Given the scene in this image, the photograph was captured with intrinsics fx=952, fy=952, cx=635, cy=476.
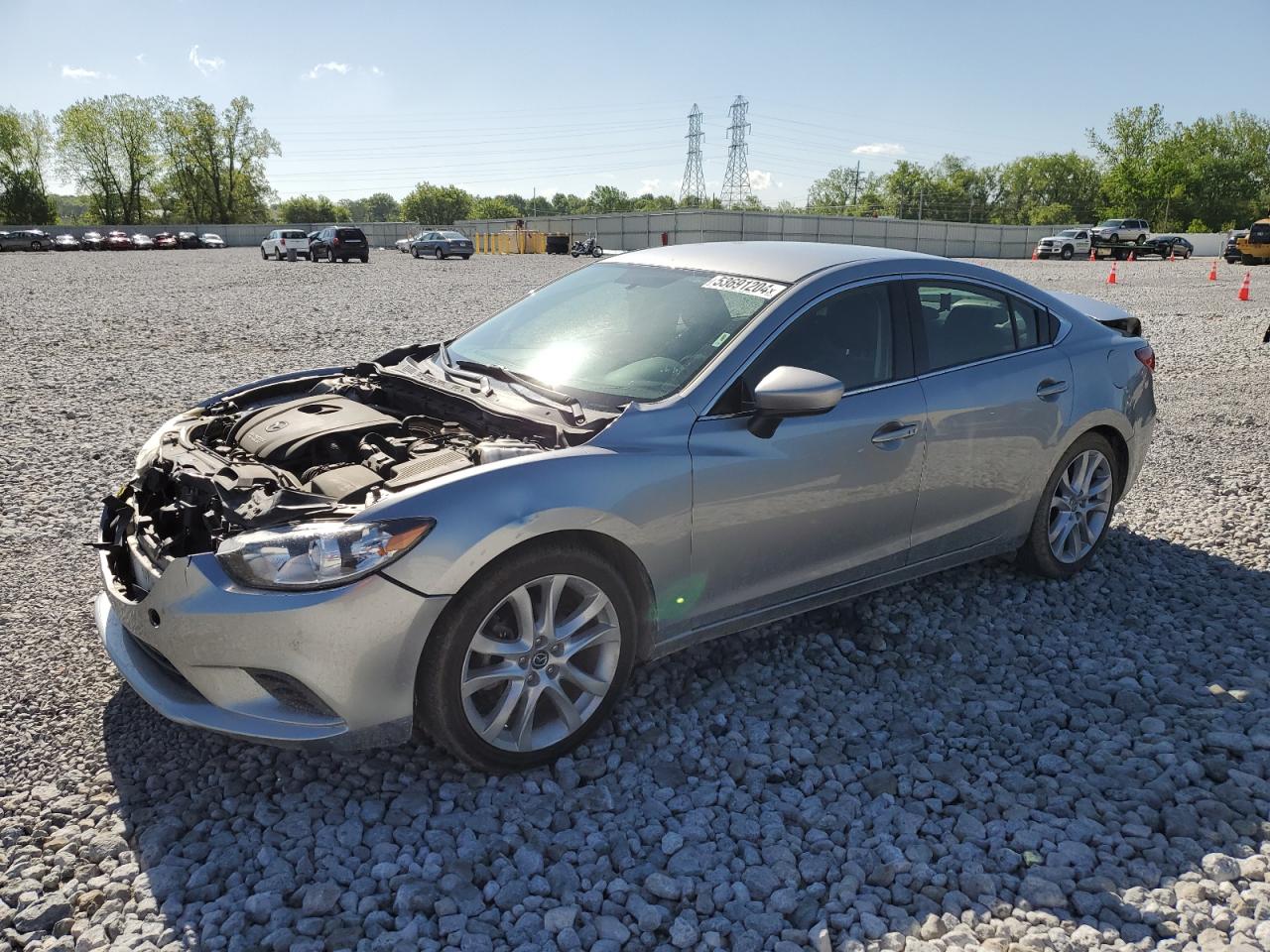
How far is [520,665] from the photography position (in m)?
3.06

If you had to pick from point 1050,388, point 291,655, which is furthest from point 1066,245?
point 291,655

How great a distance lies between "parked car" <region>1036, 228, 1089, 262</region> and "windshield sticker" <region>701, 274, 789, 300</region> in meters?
51.7

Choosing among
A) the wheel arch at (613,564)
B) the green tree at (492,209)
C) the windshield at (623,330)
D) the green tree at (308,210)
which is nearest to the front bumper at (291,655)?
the wheel arch at (613,564)

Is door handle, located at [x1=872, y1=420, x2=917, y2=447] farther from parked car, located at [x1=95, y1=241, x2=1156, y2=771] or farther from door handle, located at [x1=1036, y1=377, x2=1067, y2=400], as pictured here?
door handle, located at [x1=1036, y1=377, x2=1067, y2=400]

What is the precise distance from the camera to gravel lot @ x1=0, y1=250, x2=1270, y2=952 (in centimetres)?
257

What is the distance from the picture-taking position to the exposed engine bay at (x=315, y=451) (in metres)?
3.04

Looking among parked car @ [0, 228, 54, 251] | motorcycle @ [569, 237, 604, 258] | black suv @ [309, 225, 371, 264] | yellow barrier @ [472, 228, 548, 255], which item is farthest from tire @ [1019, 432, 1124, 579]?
parked car @ [0, 228, 54, 251]

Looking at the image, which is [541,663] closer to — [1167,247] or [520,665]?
[520,665]

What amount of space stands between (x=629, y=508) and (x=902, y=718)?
1393 millimetres

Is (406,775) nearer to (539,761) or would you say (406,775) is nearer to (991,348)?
(539,761)

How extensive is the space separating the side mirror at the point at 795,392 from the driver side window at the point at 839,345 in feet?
0.52

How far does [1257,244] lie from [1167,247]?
39.3 feet

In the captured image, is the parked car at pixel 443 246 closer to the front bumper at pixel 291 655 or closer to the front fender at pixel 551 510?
the front fender at pixel 551 510

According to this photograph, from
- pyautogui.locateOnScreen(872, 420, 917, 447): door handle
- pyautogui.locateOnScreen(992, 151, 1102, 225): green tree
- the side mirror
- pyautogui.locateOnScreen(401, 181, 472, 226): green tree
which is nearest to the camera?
the side mirror
